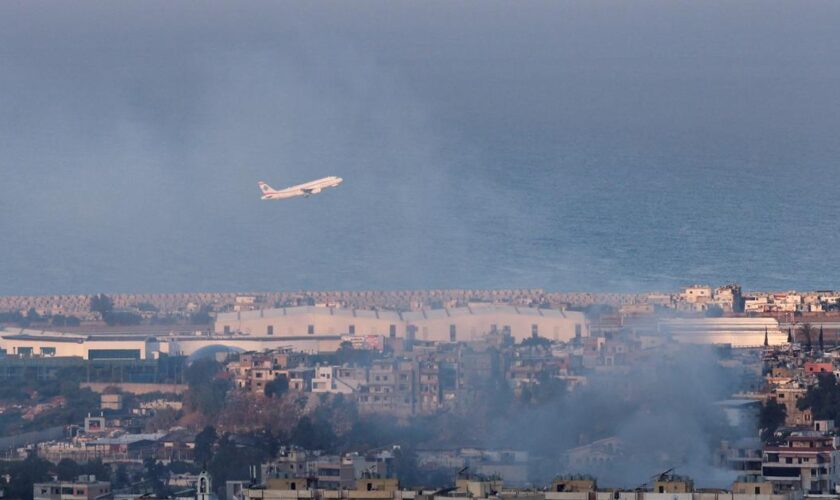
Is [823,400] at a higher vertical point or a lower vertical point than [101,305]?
lower

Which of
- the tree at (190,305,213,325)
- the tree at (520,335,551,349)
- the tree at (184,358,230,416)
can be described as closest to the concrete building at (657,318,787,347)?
the tree at (520,335,551,349)

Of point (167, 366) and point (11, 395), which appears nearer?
point (11, 395)

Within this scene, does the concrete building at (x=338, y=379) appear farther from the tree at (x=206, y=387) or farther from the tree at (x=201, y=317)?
the tree at (x=201, y=317)

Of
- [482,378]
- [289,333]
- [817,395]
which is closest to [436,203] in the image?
[289,333]

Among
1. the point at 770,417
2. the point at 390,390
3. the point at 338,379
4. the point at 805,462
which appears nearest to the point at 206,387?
the point at 338,379

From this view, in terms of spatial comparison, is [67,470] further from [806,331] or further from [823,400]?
[806,331]

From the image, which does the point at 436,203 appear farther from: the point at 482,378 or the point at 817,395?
the point at 817,395
